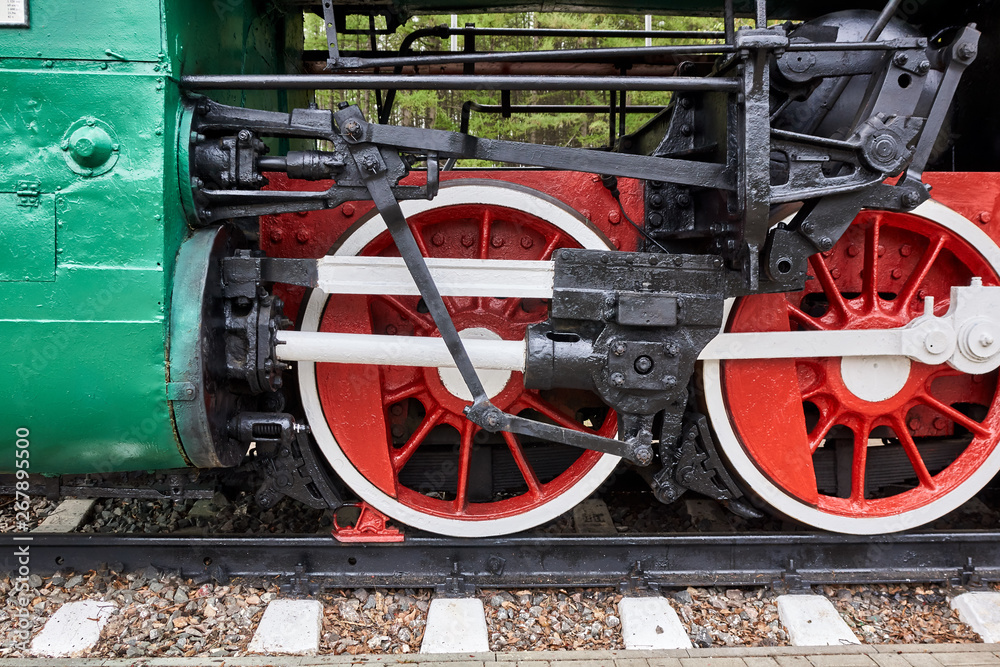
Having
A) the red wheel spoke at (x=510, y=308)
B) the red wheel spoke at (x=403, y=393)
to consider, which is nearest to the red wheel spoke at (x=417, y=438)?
the red wheel spoke at (x=403, y=393)

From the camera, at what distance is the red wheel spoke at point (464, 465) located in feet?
8.55

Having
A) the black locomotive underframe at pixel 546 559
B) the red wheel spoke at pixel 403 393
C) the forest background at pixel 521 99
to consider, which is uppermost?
the forest background at pixel 521 99

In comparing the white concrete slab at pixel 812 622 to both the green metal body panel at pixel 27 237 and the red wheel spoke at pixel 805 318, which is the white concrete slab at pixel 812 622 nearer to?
the red wheel spoke at pixel 805 318

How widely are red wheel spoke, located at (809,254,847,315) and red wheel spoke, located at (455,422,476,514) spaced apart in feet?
5.13

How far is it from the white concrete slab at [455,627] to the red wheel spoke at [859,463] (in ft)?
5.30

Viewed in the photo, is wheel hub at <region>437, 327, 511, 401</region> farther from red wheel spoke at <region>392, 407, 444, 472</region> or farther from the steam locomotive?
red wheel spoke at <region>392, 407, 444, 472</region>

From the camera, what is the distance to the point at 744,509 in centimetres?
261

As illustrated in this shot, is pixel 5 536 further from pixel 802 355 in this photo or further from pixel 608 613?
pixel 802 355

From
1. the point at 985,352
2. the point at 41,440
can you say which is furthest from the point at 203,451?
the point at 985,352

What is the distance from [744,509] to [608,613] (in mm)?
703

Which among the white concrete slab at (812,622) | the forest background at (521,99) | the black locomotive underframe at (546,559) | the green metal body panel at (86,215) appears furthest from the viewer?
the forest background at (521,99)

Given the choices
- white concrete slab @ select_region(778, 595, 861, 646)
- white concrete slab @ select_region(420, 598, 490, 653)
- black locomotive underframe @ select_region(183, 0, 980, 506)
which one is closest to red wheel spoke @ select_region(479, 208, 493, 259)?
black locomotive underframe @ select_region(183, 0, 980, 506)

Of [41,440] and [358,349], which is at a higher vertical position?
[358,349]

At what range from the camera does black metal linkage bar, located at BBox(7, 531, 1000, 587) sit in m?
2.55
